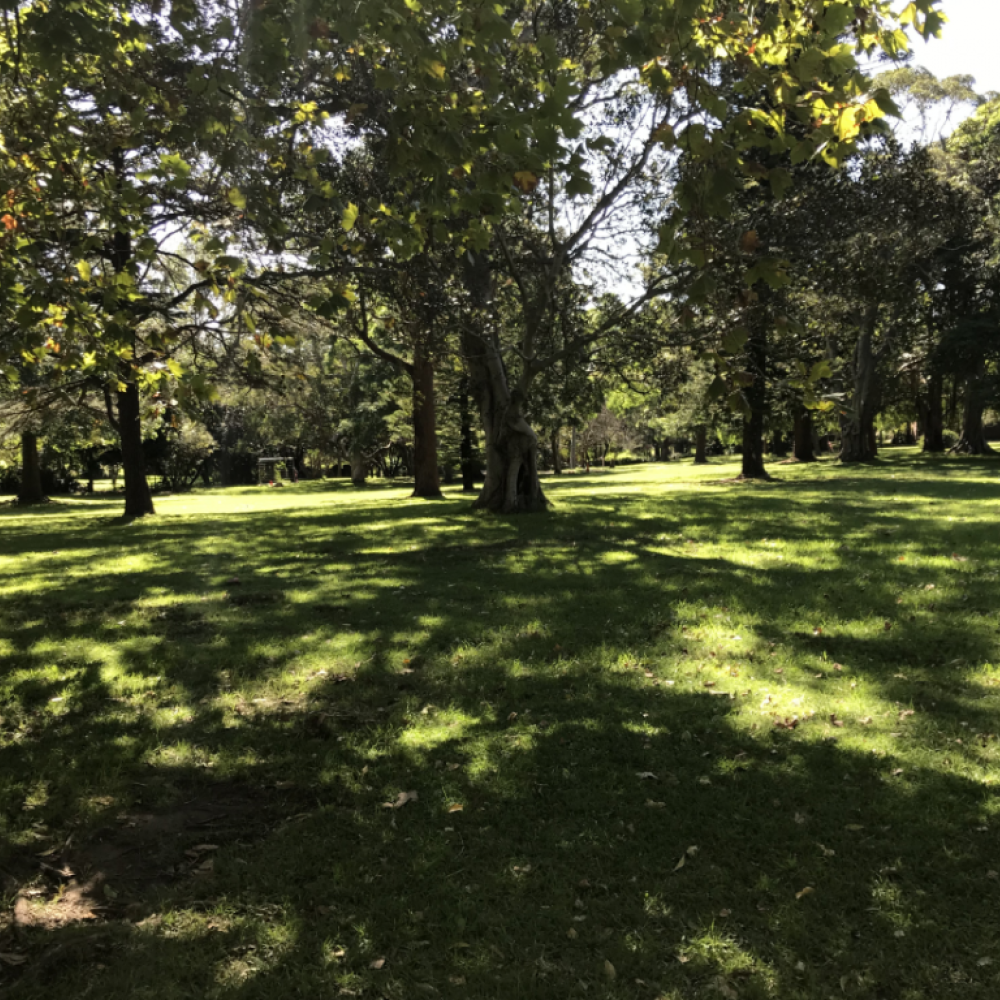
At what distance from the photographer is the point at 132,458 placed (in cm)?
2011

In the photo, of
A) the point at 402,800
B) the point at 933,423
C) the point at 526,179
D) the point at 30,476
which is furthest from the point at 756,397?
the point at 30,476

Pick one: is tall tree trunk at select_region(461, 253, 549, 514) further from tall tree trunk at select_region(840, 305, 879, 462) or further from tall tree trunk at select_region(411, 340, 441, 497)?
tall tree trunk at select_region(840, 305, 879, 462)

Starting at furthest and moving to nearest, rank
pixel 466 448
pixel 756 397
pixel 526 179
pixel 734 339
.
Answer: pixel 466 448, pixel 756 397, pixel 526 179, pixel 734 339

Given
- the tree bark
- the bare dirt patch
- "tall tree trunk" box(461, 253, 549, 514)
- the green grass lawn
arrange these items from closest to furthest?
the green grass lawn → the bare dirt patch → "tall tree trunk" box(461, 253, 549, 514) → the tree bark

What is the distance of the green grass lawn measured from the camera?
2.90m

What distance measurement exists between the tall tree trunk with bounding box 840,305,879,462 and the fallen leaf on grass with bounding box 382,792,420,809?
29.3 metres

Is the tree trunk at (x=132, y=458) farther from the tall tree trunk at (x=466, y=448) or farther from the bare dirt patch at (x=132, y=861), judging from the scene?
the bare dirt patch at (x=132, y=861)

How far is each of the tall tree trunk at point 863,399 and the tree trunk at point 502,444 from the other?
1892 cm

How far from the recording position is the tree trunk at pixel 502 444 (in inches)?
617

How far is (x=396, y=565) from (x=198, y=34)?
7.26 m

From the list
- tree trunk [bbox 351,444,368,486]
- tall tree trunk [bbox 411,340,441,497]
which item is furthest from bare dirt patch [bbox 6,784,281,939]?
tree trunk [bbox 351,444,368,486]

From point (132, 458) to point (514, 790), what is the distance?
760 inches

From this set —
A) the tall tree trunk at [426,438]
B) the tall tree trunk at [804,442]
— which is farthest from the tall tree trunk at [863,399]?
the tall tree trunk at [426,438]

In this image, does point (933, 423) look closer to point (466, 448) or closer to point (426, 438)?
point (466, 448)
